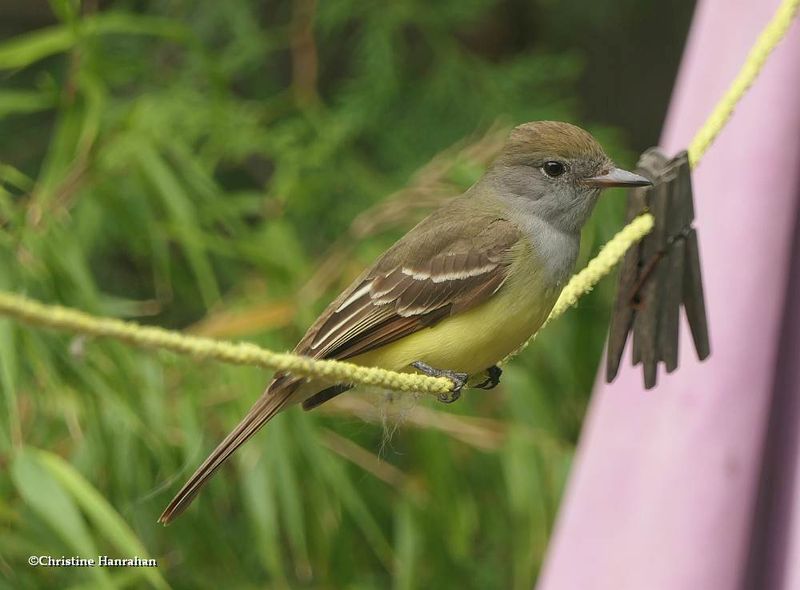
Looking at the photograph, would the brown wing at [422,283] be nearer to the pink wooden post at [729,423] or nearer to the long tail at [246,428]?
the long tail at [246,428]

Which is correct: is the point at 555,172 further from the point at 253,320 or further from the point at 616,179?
the point at 253,320

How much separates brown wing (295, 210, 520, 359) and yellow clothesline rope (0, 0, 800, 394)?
0.58ft

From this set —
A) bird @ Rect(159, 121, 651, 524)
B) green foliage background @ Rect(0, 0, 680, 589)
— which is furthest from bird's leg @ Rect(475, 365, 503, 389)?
green foliage background @ Rect(0, 0, 680, 589)

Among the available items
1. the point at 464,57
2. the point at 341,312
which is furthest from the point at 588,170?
the point at 464,57

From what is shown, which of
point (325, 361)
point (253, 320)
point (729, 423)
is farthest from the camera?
point (253, 320)

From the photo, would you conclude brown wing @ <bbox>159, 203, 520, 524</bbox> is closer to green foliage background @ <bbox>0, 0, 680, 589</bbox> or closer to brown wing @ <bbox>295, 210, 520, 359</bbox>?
brown wing @ <bbox>295, 210, 520, 359</bbox>

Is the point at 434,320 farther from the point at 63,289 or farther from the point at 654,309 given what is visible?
the point at 63,289

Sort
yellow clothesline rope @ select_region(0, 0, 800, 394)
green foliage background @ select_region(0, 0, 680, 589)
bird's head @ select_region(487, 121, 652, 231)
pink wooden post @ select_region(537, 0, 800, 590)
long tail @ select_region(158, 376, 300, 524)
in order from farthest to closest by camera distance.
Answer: green foliage background @ select_region(0, 0, 680, 589), pink wooden post @ select_region(537, 0, 800, 590), bird's head @ select_region(487, 121, 652, 231), long tail @ select_region(158, 376, 300, 524), yellow clothesline rope @ select_region(0, 0, 800, 394)

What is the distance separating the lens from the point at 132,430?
2.23m

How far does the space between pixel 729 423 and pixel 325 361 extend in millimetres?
897

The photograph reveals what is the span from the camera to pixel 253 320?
8.21 feet

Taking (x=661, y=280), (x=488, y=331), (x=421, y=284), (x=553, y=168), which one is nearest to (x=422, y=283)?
(x=421, y=284)

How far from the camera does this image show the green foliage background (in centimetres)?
222

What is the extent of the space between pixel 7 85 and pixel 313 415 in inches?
73.5
